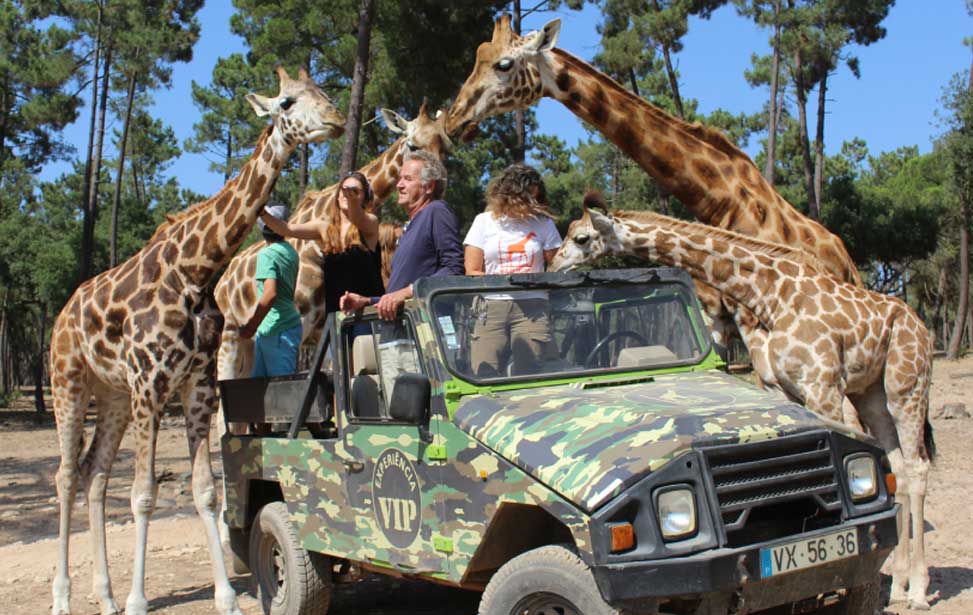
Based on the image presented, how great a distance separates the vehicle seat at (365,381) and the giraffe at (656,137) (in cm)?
438

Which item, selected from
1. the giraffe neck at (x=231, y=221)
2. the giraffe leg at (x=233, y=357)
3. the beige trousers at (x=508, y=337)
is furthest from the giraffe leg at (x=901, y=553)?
the giraffe leg at (x=233, y=357)

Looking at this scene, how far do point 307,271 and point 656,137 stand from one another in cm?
349

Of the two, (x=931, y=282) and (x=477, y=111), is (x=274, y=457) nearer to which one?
(x=477, y=111)

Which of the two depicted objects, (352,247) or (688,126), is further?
(688,126)

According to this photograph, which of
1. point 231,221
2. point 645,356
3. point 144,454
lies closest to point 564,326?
point 645,356

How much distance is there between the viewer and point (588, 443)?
177 inches

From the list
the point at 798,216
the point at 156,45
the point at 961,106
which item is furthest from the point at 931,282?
the point at 798,216

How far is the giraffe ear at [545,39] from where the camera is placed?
9.42 metres

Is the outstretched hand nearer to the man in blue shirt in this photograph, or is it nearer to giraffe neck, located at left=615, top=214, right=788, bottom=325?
the man in blue shirt

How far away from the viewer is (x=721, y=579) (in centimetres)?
407

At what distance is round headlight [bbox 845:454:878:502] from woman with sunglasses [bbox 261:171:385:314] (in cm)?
423

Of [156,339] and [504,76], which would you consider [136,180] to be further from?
[156,339]

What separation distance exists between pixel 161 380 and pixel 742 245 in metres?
4.46

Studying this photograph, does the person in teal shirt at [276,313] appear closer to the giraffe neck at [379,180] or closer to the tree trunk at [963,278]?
the giraffe neck at [379,180]
